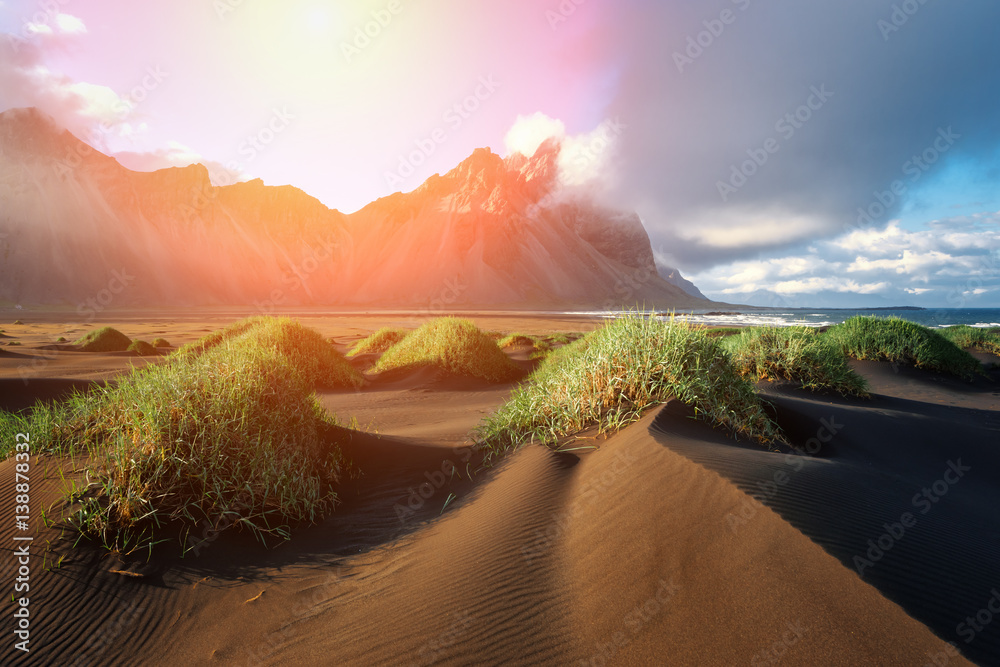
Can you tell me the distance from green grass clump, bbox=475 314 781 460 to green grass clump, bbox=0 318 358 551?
2259 millimetres

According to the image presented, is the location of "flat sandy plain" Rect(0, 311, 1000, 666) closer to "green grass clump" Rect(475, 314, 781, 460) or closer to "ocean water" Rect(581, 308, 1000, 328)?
"green grass clump" Rect(475, 314, 781, 460)

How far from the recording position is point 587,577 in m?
2.69

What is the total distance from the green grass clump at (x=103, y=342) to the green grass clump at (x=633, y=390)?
59.2 feet

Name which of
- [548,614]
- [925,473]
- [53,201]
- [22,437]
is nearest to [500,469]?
[548,614]

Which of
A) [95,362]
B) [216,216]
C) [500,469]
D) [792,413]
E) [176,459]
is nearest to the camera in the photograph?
[176,459]

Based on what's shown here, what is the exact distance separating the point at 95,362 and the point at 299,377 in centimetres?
1271

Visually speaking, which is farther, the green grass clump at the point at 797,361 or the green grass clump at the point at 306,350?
the green grass clump at the point at 306,350

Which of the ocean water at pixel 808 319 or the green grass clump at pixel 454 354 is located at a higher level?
the ocean water at pixel 808 319

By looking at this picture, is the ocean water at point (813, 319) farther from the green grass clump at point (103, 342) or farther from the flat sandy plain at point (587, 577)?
the green grass clump at point (103, 342)

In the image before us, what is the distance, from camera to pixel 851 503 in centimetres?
299

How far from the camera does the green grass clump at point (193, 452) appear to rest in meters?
3.17

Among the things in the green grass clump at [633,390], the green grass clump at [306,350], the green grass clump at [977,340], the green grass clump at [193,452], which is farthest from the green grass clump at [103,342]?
the green grass clump at [977,340]

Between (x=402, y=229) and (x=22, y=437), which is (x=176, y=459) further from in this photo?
(x=402, y=229)

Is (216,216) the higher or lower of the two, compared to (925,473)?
higher
